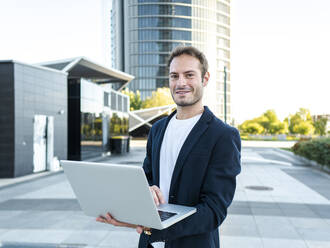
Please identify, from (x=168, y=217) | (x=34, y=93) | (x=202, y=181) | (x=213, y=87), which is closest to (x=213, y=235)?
(x=202, y=181)

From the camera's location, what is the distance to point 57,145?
48.0ft

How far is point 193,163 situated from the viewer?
171 centimetres

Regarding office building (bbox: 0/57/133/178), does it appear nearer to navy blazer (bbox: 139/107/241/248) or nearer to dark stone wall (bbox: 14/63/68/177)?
dark stone wall (bbox: 14/63/68/177)

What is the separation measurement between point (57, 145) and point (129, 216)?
1411 centimetres

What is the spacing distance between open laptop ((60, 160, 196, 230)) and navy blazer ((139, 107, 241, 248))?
91mm

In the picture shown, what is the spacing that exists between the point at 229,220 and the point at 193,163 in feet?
16.0

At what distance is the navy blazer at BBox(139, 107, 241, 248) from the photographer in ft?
5.28

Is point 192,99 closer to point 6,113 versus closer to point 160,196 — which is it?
point 160,196

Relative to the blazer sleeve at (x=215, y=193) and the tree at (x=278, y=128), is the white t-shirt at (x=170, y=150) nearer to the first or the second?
the blazer sleeve at (x=215, y=193)

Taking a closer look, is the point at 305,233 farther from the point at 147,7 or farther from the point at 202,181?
the point at 147,7

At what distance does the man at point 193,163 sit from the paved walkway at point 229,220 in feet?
11.3

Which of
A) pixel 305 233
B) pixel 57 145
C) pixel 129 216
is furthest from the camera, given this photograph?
pixel 57 145

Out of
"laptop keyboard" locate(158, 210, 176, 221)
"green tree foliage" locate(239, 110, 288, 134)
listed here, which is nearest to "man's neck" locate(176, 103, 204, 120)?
"laptop keyboard" locate(158, 210, 176, 221)

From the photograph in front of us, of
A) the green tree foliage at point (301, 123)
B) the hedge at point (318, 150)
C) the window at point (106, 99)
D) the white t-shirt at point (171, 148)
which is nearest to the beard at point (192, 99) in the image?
the white t-shirt at point (171, 148)
